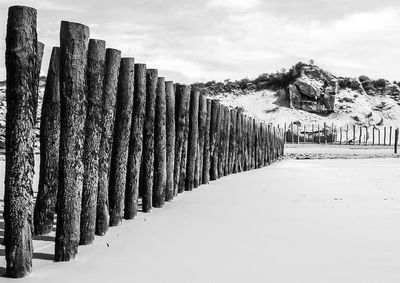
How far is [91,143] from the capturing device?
11.5ft

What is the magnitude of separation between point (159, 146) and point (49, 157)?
1.31 m

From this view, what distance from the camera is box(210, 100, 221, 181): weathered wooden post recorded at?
8.32m

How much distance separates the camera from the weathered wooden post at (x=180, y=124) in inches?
240

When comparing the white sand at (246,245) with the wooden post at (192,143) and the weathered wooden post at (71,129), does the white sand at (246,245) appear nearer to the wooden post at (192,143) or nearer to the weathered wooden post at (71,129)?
the weathered wooden post at (71,129)

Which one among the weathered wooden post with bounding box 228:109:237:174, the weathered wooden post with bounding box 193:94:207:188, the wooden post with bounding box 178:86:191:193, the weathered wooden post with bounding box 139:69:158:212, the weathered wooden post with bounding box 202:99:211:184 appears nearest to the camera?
the weathered wooden post with bounding box 139:69:158:212

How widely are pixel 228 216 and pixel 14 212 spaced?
7.64ft

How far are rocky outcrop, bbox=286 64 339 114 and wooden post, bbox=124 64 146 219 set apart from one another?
42.8 meters

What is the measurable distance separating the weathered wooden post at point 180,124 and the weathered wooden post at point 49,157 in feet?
6.59

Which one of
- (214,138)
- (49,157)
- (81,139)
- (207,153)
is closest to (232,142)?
(214,138)

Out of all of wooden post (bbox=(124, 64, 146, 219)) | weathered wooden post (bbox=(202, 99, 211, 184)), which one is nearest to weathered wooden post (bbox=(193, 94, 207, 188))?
weathered wooden post (bbox=(202, 99, 211, 184))

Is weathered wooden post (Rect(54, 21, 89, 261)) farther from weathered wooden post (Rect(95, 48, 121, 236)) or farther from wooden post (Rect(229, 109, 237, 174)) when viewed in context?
wooden post (Rect(229, 109, 237, 174))

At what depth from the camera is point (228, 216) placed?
184 inches

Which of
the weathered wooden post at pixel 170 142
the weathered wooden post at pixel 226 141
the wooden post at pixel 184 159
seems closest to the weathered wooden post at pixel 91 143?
the weathered wooden post at pixel 170 142

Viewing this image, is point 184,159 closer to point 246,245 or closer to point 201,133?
point 201,133
